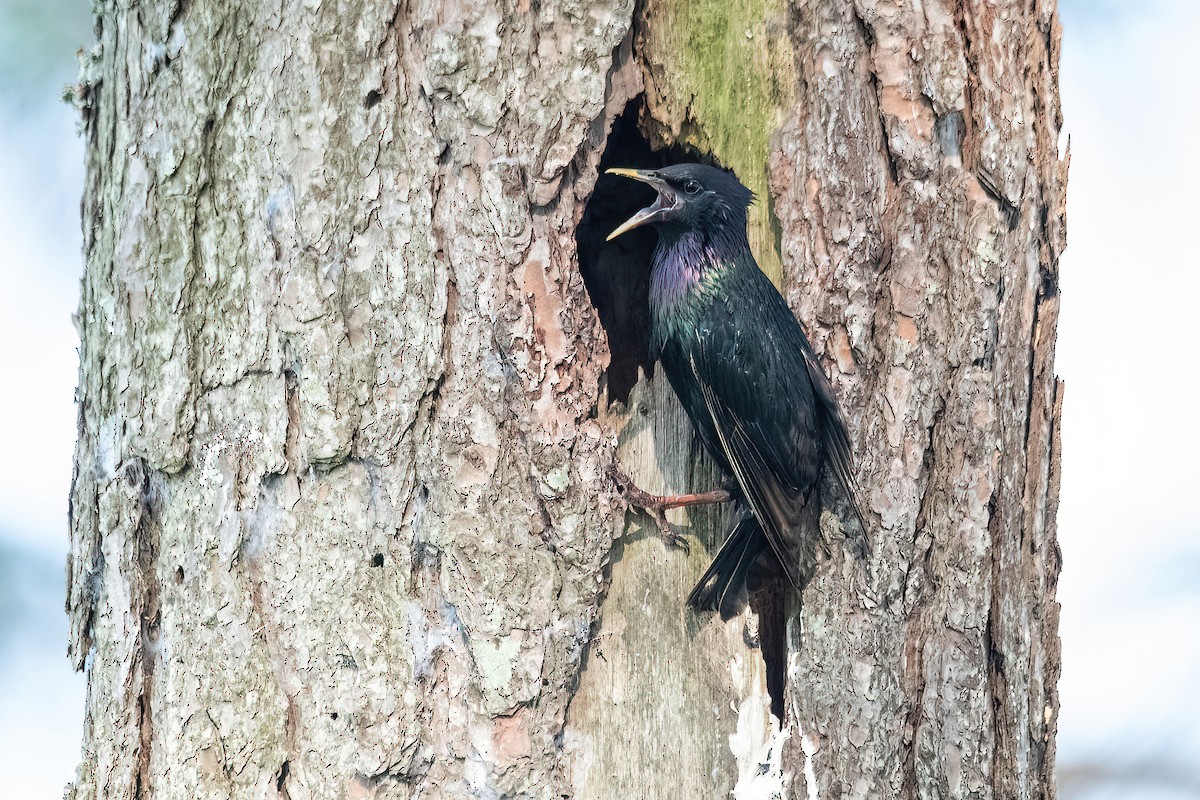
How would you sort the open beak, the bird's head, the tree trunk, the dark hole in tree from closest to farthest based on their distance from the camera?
the tree trunk → the bird's head → the open beak → the dark hole in tree

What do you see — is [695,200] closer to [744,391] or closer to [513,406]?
[744,391]

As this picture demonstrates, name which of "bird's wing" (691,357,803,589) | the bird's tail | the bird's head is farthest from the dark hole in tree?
the bird's tail

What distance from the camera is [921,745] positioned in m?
2.25

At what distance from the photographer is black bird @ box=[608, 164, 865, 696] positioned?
231cm

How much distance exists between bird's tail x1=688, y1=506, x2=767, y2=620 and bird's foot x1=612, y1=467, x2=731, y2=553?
0.09 meters

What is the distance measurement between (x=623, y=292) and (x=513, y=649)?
121 centimetres

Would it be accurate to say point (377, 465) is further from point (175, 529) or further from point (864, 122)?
point (864, 122)

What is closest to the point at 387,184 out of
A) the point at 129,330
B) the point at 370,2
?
the point at 370,2

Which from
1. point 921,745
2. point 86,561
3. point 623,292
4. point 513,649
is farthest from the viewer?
point 623,292

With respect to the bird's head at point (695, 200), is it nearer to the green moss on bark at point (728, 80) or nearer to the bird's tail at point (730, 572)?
the green moss on bark at point (728, 80)

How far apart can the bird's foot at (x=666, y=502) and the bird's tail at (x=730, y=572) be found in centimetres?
9

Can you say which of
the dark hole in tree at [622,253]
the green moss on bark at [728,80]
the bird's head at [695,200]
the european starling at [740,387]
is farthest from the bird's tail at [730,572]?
the bird's head at [695,200]

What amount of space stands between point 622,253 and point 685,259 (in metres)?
0.41

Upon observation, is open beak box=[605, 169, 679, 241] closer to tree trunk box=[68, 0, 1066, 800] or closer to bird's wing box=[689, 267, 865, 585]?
tree trunk box=[68, 0, 1066, 800]
